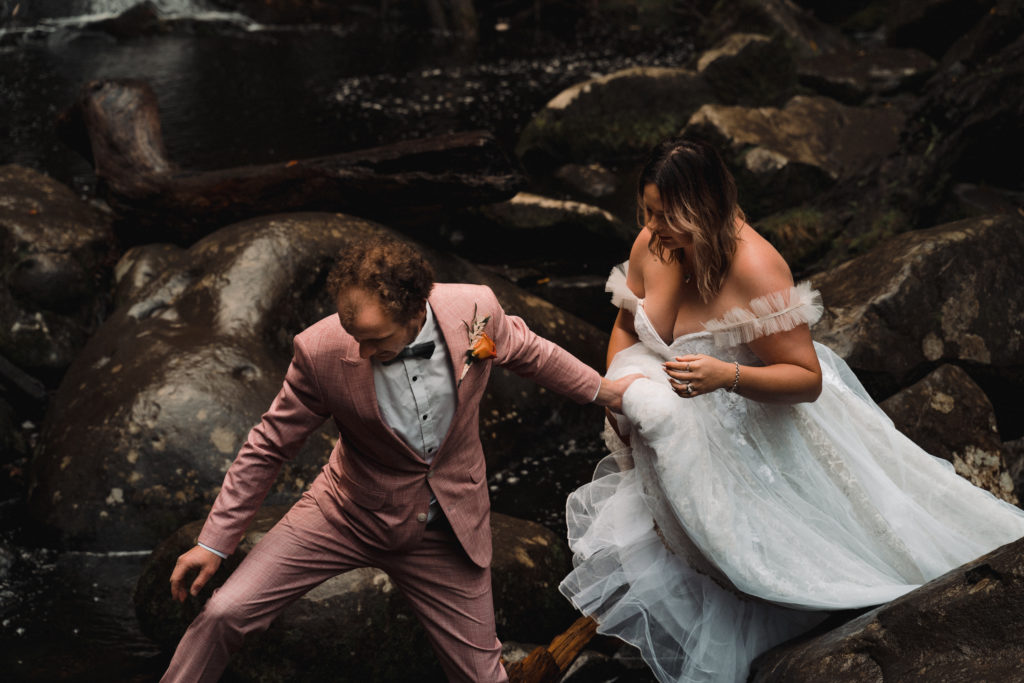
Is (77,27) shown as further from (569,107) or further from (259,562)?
(259,562)

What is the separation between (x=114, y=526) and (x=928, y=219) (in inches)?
225

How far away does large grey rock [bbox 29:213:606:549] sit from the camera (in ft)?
16.4

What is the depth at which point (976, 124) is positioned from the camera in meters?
7.02

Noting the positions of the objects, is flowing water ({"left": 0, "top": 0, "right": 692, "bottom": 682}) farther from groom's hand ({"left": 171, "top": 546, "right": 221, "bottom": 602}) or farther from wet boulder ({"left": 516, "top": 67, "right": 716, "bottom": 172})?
groom's hand ({"left": 171, "top": 546, "right": 221, "bottom": 602})

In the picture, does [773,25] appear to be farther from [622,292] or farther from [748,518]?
[748,518]

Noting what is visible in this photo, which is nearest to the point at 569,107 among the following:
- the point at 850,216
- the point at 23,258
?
the point at 850,216

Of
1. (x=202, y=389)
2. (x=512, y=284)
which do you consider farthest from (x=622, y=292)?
(x=512, y=284)

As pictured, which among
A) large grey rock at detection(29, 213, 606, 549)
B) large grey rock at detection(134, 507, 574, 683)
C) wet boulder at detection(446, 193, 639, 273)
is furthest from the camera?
wet boulder at detection(446, 193, 639, 273)

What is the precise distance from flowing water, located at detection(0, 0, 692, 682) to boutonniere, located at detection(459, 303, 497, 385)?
2267 millimetres

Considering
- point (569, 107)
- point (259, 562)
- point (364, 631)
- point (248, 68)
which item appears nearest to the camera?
point (259, 562)

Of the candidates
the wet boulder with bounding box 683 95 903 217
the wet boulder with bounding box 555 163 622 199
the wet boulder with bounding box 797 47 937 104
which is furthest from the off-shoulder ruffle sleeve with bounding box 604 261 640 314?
the wet boulder with bounding box 797 47 937 104

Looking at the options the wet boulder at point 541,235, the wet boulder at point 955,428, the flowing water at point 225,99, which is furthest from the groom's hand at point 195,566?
the wet boulder at point 541,235

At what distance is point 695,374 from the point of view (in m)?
3.05

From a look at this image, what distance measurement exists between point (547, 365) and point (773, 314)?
740 millimetres
